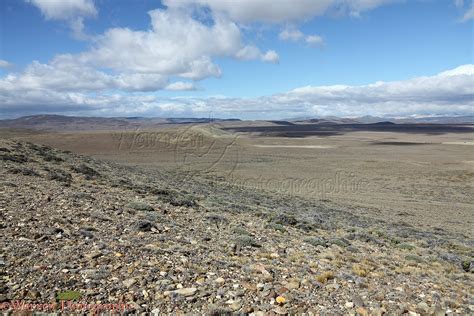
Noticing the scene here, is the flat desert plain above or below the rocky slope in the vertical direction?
below

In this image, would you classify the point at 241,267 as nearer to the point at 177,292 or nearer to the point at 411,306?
the point at 177,292

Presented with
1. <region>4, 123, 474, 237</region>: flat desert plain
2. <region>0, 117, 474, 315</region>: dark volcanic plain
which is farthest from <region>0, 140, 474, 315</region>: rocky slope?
<region>4, 123, 474, 237</region>: flat desert plain

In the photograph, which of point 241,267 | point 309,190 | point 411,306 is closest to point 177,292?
point 241,267

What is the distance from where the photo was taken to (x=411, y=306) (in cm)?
650

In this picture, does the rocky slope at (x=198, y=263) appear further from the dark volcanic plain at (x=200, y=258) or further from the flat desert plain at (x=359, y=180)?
the flat desert plain at (x=359, y=180)

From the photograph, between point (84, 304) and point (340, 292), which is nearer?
point (84, 304)

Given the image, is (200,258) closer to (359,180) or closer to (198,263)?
(198,263)

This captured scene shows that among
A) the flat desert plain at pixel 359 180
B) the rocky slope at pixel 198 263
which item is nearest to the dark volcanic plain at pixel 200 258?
the rocky slope at pixel 198 263

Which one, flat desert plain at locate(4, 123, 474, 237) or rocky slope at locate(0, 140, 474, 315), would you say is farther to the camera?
flat desert plain at locate(4, 123, 474, 237)

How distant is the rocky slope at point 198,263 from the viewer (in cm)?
580

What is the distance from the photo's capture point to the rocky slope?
5.80 meters

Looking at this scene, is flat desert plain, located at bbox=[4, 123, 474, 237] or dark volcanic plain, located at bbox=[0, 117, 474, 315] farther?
flat desert plain, located at bbox=[4, 123, 474, 237]

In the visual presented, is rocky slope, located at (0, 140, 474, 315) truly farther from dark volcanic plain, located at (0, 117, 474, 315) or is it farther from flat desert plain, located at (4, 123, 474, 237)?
flat desert plain, located at (4, 123, 474, 237)

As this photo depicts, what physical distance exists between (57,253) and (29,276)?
3.43 feet
